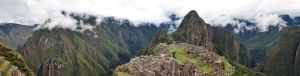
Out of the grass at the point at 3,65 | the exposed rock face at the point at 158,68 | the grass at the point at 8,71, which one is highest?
the grass at the point at 3,65

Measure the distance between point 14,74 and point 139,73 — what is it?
66.9 m

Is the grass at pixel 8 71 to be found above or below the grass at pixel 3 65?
below

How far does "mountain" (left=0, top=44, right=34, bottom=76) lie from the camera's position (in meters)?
96.1

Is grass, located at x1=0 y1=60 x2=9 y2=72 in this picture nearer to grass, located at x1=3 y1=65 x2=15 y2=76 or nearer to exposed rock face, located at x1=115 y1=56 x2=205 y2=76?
grass, located at x1=3 y1=65 x2=15 y2=76

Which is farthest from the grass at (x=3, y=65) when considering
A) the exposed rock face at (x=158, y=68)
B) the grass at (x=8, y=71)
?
the exposed rock face at (x=158, y=68)

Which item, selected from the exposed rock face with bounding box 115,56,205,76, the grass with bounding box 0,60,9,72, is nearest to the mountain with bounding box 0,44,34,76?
the grass with bounding box 0,60,9,72

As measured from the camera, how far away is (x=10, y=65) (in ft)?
334

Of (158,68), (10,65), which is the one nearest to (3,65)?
(10,65)

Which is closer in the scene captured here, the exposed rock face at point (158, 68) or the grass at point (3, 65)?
the grass at point (3, 65)

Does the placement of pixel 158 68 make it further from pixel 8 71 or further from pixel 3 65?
pixel 8 71

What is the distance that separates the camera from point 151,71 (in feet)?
544

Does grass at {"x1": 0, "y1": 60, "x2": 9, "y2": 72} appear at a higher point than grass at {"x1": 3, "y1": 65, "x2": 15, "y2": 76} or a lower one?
higher

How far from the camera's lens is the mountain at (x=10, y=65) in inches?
3782

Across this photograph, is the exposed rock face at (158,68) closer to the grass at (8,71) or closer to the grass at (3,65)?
the grass at (8,71)
